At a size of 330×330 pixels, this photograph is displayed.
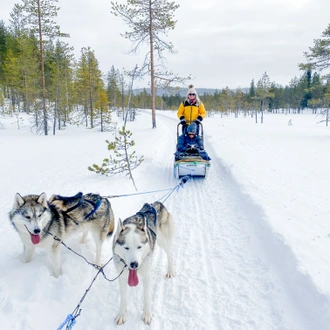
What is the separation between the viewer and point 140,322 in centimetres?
275

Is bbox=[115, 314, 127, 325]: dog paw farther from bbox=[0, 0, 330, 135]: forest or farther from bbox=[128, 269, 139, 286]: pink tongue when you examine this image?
bbox=[0, 0, 330, 135]: forest

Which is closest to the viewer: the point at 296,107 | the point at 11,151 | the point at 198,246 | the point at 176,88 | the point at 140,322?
the point at 140,322

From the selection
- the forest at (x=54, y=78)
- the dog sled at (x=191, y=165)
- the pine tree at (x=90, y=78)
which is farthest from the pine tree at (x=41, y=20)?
the dog sled at (x=191, y=165)

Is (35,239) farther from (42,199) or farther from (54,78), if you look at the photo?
(54,78)

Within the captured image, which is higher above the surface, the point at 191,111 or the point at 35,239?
the point at 191,111

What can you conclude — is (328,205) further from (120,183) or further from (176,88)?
(176,88)

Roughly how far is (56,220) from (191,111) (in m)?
6.15

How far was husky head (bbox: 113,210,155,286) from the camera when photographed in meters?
2.43

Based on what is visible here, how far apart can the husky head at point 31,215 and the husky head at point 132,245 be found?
1.04 m

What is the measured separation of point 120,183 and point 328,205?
16.9ft

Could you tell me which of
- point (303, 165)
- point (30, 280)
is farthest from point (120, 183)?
point (303, 165)

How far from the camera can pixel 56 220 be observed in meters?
3.28

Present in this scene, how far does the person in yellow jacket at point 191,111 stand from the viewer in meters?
8.38

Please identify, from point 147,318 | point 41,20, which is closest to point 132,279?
point 147,318
